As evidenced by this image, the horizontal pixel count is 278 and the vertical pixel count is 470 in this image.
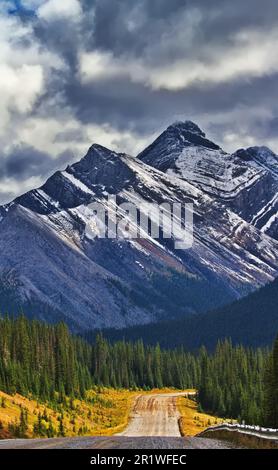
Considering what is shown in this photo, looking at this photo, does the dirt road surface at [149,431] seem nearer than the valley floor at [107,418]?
Result: Yes

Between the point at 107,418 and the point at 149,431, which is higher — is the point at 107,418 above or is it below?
above

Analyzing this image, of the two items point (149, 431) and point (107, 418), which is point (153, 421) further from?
point (149, 431)

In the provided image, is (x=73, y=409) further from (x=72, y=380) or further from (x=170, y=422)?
(x=72, y=380)

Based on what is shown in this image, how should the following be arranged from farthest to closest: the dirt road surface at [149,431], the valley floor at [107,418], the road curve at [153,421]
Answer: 1. the road curve at [153,421]
2. the valley floor at [107,418]
3. the dirt road surface at [149,431]

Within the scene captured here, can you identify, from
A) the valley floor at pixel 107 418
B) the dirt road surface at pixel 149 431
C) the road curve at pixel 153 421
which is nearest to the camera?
the dirt road surface at pixel 149 431

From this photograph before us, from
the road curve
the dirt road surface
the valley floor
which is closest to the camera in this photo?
the dirt road surface

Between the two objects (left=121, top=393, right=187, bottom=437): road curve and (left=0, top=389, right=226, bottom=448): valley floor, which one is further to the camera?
(left=121, top=393, right=187, bottom=437): road curve

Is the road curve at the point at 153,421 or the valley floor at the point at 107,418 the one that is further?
the road curve at the point at 153,421

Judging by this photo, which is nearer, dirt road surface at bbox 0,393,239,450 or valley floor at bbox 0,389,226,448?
dirt road surface at bbox 0,393,239,450

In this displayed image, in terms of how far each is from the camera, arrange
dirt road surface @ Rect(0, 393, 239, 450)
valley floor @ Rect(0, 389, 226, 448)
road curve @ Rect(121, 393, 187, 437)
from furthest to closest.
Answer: road curve @ Rect(121, 393, 187, 437) → valley floor @ Rect(0, 389, 226, 448) → dirt road surface @ Rect(0, 393, 239, 450)

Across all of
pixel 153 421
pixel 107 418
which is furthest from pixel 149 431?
pixel 107 418

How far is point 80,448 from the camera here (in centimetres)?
5312
